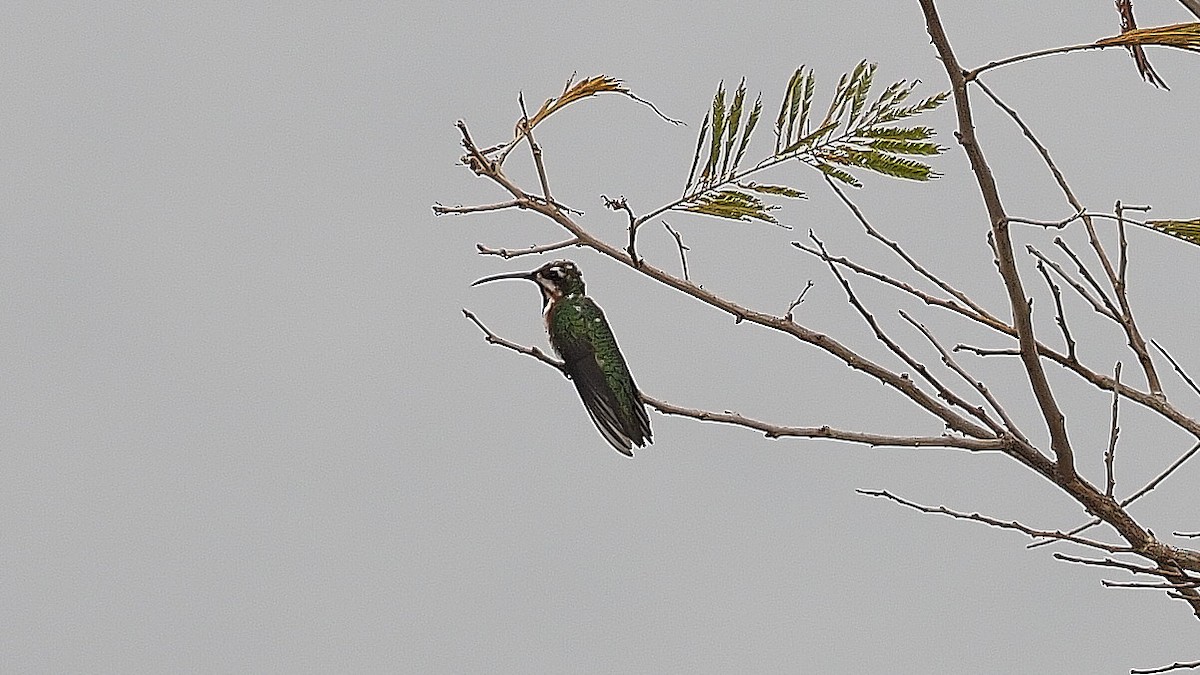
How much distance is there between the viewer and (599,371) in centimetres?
293

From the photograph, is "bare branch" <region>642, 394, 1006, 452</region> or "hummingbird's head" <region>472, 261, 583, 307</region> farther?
"hummingbird's head" <region>472, 261, 583, 307</region>

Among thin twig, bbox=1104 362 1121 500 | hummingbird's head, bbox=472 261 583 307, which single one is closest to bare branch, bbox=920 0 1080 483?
thin twig, bbox=1104 362 1121 500

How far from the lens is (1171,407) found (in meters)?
2.08

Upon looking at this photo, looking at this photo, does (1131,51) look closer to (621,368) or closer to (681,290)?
(681,290)

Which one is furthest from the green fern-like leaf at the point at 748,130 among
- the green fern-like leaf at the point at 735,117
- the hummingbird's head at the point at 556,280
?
the hummingbird's head at the point at 556,280

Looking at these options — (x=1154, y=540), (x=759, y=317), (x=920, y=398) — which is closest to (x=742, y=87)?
(x=759, y=317)

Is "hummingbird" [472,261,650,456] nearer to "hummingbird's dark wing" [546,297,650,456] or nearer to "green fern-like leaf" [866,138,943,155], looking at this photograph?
"hummingbird's dark wing" [546,297,650,456]

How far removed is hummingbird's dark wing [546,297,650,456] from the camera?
9.12ft

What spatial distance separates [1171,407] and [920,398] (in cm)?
37

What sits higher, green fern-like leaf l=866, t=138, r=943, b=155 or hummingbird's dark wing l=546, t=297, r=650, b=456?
hummingbird's dark wing l=546, t=297, r=650, b=456

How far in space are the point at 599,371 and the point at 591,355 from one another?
A: 0.07 metres

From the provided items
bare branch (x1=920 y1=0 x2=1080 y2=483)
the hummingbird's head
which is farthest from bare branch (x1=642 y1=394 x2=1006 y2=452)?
the hummingbird's head

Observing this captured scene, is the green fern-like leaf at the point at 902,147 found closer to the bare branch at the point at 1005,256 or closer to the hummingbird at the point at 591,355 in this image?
the bare branch at the point at 1005,256

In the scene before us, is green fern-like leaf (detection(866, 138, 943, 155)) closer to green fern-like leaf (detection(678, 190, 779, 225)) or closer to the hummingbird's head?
green fern-like leaf (detection(678, 190, 779, 225))
